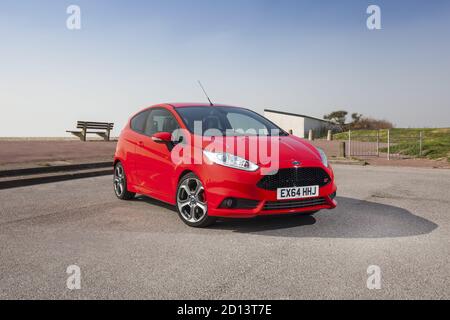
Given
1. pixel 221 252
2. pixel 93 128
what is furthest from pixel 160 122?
pixel 93 128

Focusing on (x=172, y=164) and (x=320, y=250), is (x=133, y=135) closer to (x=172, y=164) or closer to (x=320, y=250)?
(x=172, y=164)

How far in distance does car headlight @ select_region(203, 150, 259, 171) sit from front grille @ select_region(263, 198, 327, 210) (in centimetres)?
46

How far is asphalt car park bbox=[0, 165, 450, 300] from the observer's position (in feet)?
11.7

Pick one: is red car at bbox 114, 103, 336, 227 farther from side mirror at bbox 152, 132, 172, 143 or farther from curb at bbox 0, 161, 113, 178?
curb at bbox 0, 161, 113, 178

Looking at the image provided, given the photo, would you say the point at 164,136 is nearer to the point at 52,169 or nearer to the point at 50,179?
the point at 50,179

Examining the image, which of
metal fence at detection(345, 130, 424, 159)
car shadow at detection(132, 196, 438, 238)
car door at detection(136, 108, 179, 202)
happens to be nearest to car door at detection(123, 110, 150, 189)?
car door at detection(136, 108, 179, 202)

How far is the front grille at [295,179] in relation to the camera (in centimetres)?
528

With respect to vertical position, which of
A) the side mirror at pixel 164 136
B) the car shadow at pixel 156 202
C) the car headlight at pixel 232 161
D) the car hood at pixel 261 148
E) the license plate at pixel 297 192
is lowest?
the car shadow at pixel 156 202

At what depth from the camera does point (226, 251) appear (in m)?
4.66

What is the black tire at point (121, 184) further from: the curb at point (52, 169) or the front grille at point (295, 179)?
the curb at point (52, 169)

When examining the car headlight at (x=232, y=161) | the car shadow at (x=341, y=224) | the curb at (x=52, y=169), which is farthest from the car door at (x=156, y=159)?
the curb at (x=52, y=169)

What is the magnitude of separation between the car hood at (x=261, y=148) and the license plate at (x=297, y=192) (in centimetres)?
34

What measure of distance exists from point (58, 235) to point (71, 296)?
213 cm

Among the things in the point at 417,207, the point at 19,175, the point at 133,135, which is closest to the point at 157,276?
the point at 133,135
